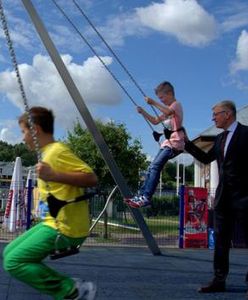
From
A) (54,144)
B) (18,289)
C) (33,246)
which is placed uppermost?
(54,144)

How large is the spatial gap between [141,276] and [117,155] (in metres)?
16.8

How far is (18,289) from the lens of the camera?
6371 millimetres

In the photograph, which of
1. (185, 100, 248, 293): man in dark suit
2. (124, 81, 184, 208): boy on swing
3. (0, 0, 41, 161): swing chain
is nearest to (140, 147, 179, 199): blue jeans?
(124, 81, 184, 208): boy on swing

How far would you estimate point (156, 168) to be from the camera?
7590 millimetres

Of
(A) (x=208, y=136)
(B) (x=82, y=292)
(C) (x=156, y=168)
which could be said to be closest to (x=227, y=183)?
(C) (x=156, y=168)

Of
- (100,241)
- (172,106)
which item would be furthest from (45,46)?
(100,241)

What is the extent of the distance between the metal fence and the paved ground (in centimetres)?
535

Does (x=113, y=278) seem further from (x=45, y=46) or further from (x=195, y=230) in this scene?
(x=195, y=230)

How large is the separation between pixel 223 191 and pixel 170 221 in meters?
10.6

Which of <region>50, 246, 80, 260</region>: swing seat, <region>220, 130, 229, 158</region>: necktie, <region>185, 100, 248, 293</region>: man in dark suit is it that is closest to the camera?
<region>50, 246, 80, 260</region>: swing seat

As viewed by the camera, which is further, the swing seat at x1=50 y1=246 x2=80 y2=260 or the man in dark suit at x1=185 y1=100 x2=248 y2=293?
the man in dark suit at x1=185 y1=100 x2=248 y2=293

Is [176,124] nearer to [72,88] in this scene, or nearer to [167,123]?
[167,123]

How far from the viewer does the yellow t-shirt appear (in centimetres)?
433

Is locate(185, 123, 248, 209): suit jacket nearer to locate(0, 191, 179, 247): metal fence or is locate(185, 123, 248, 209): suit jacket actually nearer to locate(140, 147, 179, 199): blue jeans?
locate(140, 147, 179, 199): blue jeans
